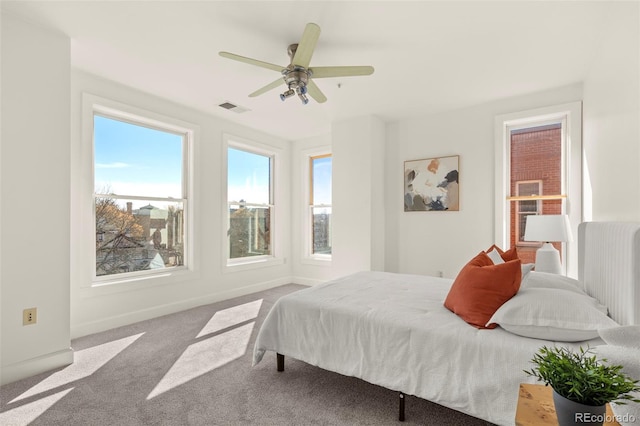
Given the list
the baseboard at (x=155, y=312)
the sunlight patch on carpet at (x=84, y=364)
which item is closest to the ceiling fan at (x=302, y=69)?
the sunlight patch on carpet at (x=84, y=364)

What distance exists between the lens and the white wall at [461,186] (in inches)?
159

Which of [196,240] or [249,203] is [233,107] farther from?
[196,240]

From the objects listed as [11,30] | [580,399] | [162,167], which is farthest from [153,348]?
[580,399]

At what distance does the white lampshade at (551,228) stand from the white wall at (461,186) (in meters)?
0.80

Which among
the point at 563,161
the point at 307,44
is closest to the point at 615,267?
the point at 307,44

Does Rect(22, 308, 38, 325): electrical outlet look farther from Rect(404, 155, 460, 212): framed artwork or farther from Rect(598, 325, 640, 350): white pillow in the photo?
Rect(404, 155, 460, 212): framed artwork

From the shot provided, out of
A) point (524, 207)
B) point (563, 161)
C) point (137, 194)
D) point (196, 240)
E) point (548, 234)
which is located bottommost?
point (196, 240)

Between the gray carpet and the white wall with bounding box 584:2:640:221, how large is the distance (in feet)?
5.50

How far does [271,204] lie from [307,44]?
12.4 feet

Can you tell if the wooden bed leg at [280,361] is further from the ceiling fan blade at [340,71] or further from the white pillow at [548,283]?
the ceiling fan blade at [340,71]

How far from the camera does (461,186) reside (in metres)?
4.24

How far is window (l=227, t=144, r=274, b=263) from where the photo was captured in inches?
198

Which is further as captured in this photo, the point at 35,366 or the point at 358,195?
the point at 358,195

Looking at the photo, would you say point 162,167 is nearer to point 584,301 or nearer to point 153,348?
point 153,348
